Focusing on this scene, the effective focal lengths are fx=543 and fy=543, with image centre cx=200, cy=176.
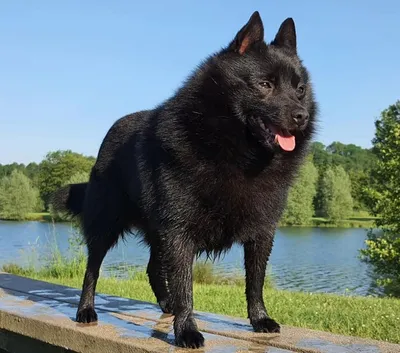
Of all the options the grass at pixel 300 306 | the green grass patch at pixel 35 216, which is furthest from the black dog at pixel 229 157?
the green grass patch at pixel 35 216

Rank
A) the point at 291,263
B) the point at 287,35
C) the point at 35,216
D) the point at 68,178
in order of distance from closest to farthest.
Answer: the point at 287,35
the point at 291,263
the point at 68,178
the point at 35,216

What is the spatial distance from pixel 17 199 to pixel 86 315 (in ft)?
126

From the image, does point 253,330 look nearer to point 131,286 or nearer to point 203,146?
point 203,146

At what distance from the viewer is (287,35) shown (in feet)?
10.2

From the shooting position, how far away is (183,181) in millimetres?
2842

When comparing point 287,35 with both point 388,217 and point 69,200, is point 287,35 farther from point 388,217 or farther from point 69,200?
point 388,217

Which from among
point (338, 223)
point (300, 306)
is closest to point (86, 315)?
point (300, 306)

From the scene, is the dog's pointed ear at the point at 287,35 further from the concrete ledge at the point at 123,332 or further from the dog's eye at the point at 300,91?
the concrete ledge at the point at 123,332

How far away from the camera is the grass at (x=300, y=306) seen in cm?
476

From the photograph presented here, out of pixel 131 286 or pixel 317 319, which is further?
pixel 131 286

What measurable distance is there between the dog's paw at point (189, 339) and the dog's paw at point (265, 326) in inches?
19.4

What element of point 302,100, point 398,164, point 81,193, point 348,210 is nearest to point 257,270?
point 302,100

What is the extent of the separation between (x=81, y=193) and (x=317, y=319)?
263 cm

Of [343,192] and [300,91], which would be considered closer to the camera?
[300,91]
